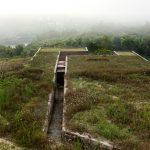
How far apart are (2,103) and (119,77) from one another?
792 cm

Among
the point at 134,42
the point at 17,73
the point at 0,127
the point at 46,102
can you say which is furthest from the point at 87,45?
the point at 0,127

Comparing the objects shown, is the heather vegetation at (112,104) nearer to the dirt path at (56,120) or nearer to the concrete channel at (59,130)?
the concrete channel at (59,130)

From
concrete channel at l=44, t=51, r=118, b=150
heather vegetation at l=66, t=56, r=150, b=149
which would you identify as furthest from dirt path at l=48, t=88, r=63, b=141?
heather vegetation at l=66, t=56, r=150, b=149

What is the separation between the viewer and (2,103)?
53.1 feet

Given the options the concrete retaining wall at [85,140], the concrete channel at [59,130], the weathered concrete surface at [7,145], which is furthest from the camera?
the weathered concrete surface at [7,145]

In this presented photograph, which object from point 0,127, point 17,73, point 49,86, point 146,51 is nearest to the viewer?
point 0,127

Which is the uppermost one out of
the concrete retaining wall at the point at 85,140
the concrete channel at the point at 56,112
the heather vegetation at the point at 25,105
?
the concrete retaining wall at the point at 85,140

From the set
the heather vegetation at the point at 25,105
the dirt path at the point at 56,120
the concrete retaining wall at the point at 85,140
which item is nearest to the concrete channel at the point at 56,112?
the dirt path at the point at 56,120

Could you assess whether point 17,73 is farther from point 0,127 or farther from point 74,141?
point 74,141

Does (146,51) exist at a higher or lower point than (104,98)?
lower

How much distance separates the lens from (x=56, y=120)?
53.2 feet

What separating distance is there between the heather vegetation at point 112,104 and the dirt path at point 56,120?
0.77 metres

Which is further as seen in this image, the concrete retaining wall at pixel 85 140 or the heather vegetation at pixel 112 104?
the heather vegetation at pixel 112 104

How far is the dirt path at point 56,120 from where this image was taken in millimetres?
13992
